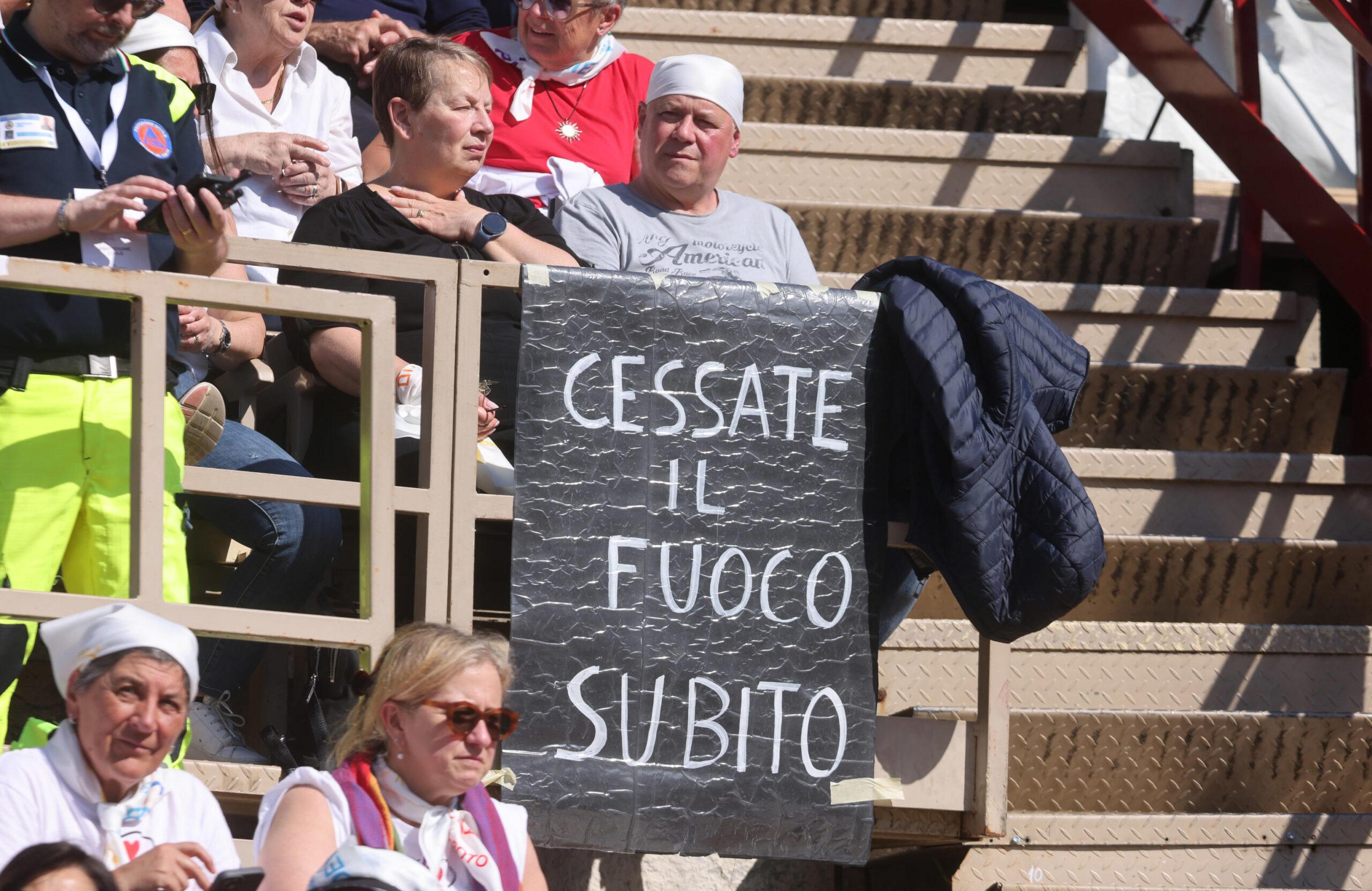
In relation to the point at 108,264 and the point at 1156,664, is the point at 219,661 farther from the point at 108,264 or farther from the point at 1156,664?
the point at 1156,664

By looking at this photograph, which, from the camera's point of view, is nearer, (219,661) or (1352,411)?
(219,661)

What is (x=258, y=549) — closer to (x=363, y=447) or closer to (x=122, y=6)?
(x=363, y=447)

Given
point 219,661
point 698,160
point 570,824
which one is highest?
point 698,160

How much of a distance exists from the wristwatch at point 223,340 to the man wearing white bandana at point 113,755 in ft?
3.89

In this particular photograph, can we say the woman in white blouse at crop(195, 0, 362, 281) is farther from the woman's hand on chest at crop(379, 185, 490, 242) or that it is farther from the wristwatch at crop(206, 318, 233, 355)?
the woman's hand on chest at crop(379, 185, 490, 242)

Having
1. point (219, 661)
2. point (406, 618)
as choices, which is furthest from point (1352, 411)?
point (219, 661)

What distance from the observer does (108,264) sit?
10.5 feet

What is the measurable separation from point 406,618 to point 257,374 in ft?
2.65

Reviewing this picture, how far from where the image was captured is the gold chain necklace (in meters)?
4.97

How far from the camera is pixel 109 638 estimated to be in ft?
8.83

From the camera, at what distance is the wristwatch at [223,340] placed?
384cm

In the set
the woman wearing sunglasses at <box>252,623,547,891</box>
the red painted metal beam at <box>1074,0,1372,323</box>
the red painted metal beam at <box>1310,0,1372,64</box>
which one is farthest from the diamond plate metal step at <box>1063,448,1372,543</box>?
the woman wearing sunglasses at <box>252,623,547,891</box>

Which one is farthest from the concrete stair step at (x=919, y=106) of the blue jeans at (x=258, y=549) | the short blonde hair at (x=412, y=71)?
the blue jeans at (x=258, y=549)

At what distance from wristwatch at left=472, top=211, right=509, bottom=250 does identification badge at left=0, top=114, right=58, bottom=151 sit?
95 cm
